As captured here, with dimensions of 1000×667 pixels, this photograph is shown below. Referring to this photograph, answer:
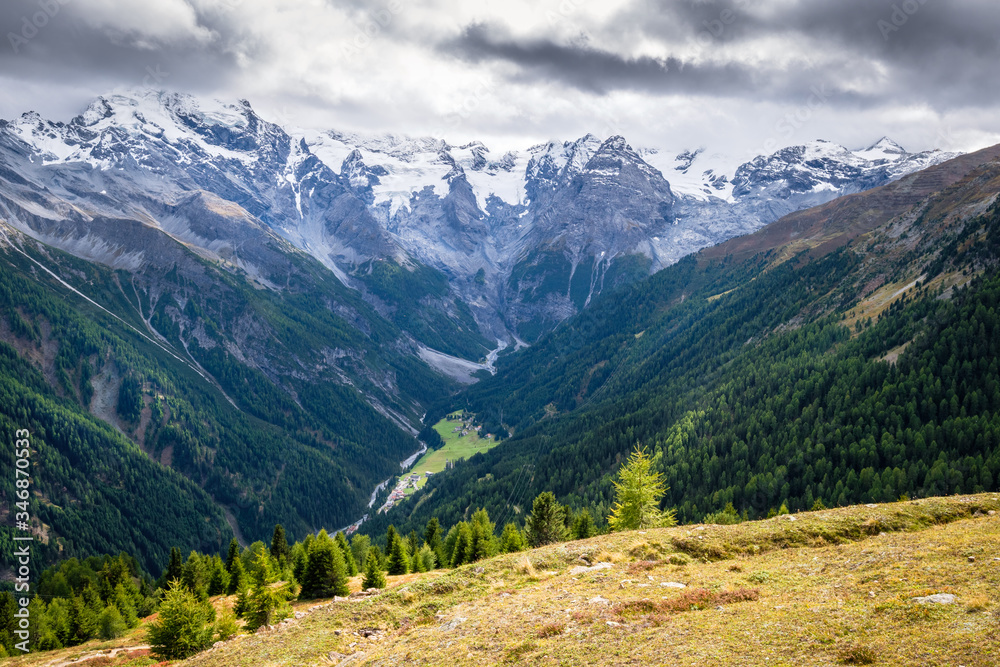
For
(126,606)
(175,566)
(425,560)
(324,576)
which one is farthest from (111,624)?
(425,560)

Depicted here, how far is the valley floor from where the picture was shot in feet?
60.5

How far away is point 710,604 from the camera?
24547mm

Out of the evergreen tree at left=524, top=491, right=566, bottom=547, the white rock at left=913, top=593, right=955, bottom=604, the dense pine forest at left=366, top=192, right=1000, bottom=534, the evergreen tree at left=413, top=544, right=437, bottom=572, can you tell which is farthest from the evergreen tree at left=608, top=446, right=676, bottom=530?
the dense pine forest at left=366, top=192, right=1000, bottom=534

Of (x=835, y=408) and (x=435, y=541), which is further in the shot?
(x=835, y=408)

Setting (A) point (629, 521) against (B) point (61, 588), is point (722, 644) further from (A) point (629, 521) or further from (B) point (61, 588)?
(B) point (61, 588)

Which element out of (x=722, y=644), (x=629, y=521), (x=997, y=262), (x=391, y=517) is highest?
(x=997, y=262)

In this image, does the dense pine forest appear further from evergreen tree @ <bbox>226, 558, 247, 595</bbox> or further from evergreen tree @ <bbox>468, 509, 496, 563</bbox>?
evergreen tree @ <bbox>226, 558, 247, 595</bbox>

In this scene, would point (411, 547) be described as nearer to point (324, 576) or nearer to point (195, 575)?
point (324, 576)

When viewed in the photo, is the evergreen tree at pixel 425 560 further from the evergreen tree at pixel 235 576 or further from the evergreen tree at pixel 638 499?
the evergreen tree at pixel 638 499

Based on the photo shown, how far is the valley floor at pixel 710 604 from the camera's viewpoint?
60.5 ft

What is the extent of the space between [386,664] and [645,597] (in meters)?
13.0

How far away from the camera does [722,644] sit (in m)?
19.4

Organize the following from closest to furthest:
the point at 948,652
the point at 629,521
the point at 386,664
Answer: the point at 948,652, the point at 386,664, the point at 629,521

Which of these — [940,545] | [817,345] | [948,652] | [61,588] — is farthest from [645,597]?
[817,345]
